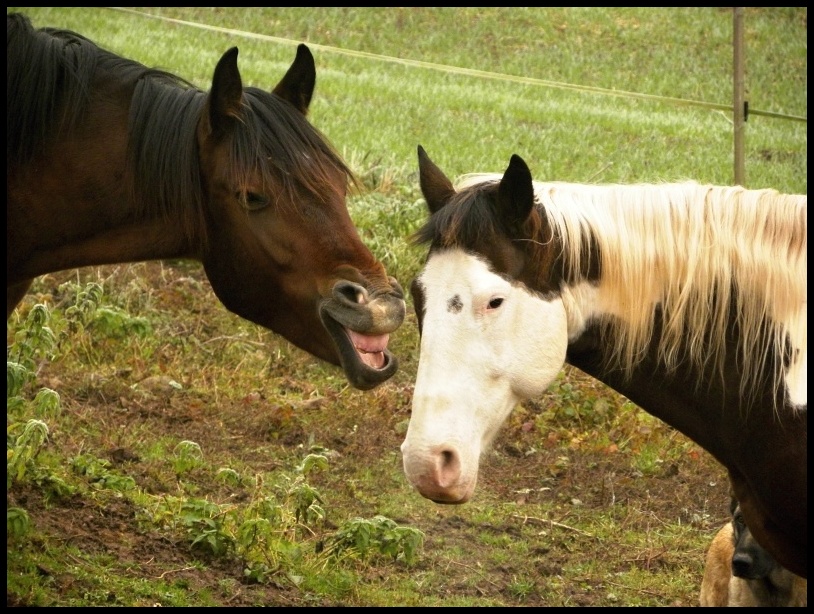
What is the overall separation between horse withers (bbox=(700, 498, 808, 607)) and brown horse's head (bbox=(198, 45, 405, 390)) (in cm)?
164

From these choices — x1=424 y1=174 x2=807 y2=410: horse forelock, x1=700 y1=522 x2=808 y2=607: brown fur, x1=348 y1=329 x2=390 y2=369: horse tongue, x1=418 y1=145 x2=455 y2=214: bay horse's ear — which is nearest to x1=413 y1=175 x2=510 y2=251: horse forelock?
x1=424 y1=174 x2=807 y2=410: horse forelock

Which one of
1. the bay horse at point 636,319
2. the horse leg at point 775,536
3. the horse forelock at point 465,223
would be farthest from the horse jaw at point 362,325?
the horse leg at point 775,536

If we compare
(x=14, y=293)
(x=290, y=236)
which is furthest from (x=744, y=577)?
(x=14, y=293)

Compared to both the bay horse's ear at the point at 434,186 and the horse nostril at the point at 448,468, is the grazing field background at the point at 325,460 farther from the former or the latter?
the horse nostril at the point at 448,468

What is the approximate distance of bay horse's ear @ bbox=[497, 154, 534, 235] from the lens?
3141mm

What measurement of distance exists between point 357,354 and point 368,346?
48 millimetres

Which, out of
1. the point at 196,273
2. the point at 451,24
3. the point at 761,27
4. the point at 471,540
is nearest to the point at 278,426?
the point at 471,540

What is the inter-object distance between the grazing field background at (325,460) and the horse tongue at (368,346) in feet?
1.20

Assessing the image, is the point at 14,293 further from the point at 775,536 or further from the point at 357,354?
the point at 775,536

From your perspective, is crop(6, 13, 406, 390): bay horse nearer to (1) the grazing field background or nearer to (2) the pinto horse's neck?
(1) the grazing field background

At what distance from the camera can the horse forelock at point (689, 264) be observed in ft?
10.6

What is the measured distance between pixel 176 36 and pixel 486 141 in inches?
257

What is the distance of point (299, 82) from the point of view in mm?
3793

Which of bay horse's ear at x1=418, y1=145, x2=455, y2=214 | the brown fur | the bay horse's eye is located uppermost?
bay horse's ear at x1=418, y1=145, x2=455, y2=214
